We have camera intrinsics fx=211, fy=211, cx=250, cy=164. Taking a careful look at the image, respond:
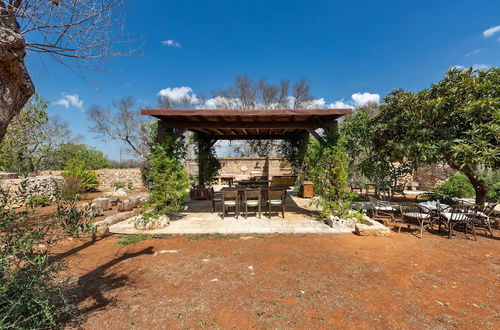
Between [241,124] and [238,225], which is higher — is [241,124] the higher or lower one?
the higher one

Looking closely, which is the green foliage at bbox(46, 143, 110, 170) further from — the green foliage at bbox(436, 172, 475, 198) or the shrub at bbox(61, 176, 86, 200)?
the green foliage at bbox(436, 172, 475, 198)

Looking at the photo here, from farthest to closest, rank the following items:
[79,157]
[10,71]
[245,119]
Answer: [79,157], [245,119], [10,71]

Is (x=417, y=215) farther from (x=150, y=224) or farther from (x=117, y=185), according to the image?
(x=117, y=185)

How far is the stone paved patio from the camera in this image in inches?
175

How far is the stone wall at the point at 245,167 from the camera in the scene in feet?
46.5

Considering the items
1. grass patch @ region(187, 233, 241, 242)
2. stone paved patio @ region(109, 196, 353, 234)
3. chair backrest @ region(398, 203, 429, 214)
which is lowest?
grass patch @ region(187, 233, 241, 242)

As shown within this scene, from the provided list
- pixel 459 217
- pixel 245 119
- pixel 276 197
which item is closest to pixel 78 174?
pixel 245 119

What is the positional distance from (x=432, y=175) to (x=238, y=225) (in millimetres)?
11648

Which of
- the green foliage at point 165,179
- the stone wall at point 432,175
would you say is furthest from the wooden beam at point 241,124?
the stone wall at point 432,175

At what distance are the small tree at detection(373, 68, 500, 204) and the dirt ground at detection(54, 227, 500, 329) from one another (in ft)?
6.10

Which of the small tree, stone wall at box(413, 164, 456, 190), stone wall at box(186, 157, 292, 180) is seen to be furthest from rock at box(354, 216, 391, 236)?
stone wall at box(186, 157, 292, 180)

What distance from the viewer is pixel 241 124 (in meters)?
5.42

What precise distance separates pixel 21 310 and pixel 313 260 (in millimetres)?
3042

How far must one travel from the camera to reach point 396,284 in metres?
2.49
